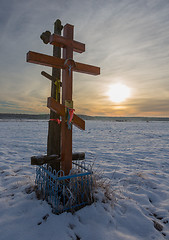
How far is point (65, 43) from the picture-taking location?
11.0 ft

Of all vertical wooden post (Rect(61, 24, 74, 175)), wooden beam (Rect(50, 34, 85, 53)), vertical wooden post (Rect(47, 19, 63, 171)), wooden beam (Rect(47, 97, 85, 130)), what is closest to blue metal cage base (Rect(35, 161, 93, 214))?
vertical wooden post (Rect(61, 24, 74, 175))

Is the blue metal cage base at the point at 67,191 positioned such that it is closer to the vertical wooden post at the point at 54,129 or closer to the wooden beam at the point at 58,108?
the vertical wooden post at the point at 54,129

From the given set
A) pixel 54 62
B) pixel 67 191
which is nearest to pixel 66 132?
pixel 67 191

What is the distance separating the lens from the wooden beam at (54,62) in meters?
2.93

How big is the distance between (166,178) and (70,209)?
3.47 meters

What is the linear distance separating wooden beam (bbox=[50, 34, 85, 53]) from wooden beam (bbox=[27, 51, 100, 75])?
1.18 feet

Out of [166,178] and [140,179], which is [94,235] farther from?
[166,178]

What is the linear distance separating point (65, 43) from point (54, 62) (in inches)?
21.6

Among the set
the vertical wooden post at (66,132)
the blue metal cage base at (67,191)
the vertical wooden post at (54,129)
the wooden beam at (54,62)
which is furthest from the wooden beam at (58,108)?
the blue metal cage base at (67,191)

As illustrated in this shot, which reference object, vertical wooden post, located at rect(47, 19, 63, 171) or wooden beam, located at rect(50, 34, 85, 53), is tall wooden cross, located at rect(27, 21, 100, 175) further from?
vertical wooden post, located at rect(47, 19, 63, 171)

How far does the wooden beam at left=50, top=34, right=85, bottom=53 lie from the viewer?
10.5 ft

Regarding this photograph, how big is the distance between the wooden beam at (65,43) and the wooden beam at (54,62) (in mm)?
360

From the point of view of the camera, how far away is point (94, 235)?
2400 mm

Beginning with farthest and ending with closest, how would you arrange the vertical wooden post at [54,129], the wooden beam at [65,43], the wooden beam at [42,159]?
the vertical wooden post at [54,129], the wooden beam at [65,43], the wooden beam at [42,159]
